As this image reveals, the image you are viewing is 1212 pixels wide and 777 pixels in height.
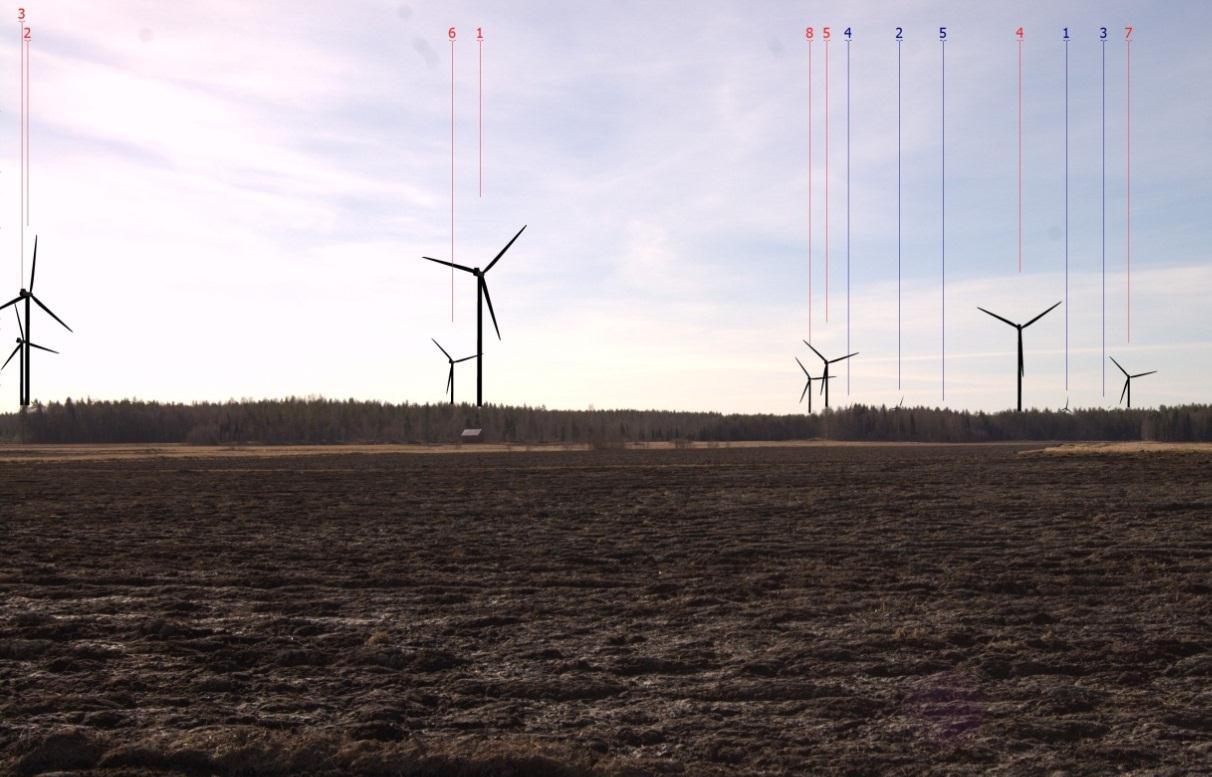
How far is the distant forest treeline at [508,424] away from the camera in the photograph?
56216 mm

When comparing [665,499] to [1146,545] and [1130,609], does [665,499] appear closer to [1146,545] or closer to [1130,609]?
[1146,545]

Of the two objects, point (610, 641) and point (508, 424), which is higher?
point (508, 424)

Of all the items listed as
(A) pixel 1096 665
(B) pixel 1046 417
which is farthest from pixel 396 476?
(B) pixel 1046 417

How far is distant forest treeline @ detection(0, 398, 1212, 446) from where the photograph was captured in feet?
184

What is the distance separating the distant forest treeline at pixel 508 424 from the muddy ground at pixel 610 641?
33.4 meters

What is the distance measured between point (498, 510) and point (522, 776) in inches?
525

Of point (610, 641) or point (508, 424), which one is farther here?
point (508, 424)

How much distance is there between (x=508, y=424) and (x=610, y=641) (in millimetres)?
49787

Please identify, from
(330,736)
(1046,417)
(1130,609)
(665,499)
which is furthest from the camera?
(1046,417)

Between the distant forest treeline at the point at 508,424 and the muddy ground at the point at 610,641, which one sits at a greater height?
the distant forest treeline at the point at 508,424

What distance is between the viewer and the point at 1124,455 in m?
32.9

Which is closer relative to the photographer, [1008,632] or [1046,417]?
[1008,632]

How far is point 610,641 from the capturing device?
852cm

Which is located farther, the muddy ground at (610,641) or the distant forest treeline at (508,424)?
the distant forest treeline at (508,424)
